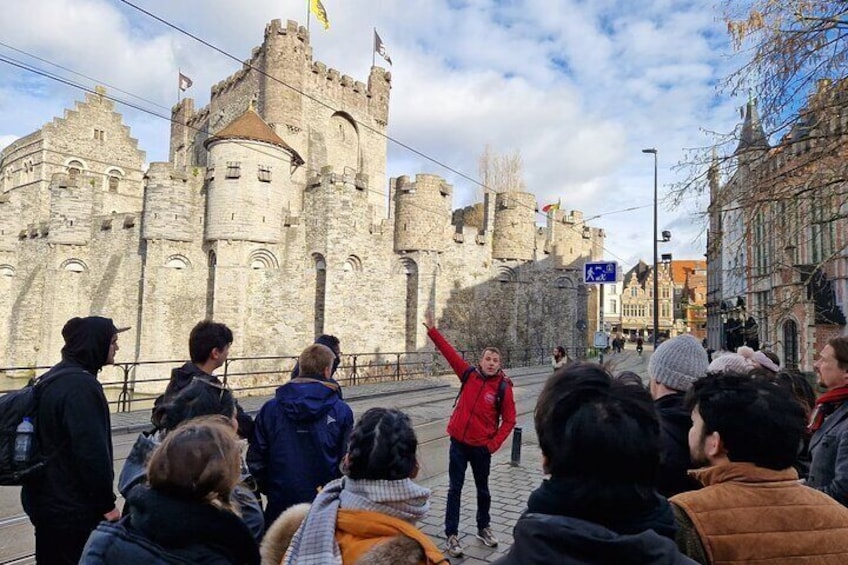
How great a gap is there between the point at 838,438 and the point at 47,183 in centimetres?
4119

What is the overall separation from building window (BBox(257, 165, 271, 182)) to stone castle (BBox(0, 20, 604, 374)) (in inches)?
3.1

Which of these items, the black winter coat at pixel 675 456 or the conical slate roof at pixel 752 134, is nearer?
the black winter coat at pixel 675 456

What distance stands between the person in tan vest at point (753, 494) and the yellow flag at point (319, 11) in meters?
34.6

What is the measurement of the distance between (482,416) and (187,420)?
2.76m

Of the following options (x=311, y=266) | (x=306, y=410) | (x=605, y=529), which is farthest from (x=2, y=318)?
(x=605, y=529)

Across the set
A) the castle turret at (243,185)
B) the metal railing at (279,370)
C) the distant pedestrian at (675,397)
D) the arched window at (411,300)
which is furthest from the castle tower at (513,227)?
the distant pedestrian at (675,397)

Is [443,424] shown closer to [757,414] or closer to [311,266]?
[757,414]

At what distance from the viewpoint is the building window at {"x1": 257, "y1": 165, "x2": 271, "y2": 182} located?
21859mm

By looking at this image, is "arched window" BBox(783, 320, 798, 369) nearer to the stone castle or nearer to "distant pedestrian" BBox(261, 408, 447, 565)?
the stone castle

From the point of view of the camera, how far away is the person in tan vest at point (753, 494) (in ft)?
5.13

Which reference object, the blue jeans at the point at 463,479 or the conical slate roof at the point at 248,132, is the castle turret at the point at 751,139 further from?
the conical slate roof at the point at 248,132

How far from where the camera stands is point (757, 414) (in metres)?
1.73

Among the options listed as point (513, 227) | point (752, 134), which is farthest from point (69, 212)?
point (752, 134)

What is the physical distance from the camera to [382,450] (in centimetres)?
181
